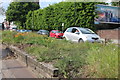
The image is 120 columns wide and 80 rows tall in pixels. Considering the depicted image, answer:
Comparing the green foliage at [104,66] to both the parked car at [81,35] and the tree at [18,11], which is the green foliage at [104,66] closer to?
the parked car at [81,35]

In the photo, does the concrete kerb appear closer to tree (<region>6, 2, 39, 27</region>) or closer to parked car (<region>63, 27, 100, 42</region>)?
parked car (<region>63, 27, 100, 42</region>)

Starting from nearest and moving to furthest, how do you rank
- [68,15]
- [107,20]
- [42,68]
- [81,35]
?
[42,68], [81,35], [68,15], [107,20]

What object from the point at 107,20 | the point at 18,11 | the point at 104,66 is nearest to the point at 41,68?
the point at 104,66

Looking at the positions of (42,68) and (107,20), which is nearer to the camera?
(42,68)

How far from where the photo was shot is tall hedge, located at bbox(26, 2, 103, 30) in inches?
1037

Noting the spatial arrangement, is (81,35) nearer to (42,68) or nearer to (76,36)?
(76,36)

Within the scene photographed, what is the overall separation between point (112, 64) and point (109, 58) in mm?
190

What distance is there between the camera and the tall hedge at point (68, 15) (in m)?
26.3

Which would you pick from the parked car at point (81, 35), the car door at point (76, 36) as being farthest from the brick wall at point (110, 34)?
the car door at point (76, 36)

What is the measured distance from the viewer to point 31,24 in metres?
45.8

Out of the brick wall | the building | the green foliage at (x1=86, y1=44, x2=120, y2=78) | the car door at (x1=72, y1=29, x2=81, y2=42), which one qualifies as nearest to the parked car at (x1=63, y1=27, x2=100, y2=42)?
the car door at (x1=72, y1=29, x2=81, y2=42)

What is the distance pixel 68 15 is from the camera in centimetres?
2850

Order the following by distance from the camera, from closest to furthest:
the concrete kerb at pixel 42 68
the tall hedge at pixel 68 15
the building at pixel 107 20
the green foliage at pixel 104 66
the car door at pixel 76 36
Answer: the green foliage at pixel 104 66
the concrete kerb at pixel 42 68
the car door at pixel 76 36
the tall hedge at pixel 68 15
the building at pixel 107 20

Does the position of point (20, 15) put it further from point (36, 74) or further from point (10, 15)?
point (36, 74)
